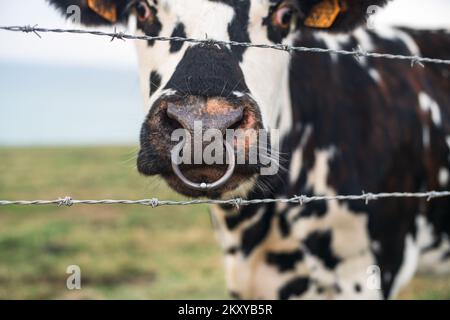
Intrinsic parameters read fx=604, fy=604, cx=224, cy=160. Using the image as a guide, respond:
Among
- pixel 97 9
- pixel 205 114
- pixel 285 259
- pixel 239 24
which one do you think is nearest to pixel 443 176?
pixel 285 259

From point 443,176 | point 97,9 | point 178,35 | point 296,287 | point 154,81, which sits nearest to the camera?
point 178,35

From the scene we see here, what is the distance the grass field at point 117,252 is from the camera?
17.7 feet

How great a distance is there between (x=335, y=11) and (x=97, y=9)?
123cm

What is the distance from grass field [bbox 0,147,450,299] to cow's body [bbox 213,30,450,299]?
0.67m

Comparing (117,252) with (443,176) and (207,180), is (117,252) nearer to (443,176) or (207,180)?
(443,176)

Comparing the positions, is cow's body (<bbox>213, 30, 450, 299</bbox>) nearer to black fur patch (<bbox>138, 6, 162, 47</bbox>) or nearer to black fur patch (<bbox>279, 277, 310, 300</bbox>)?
black fur patch (<bbox>279, 277, 310, 300</bbox>)

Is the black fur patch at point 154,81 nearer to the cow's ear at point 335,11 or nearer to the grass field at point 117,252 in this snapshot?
the grass field at point 117,252

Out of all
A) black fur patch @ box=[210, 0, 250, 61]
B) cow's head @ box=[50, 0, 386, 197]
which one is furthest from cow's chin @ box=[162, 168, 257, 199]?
black fur patch @ box=[210, 0, 250, 61]

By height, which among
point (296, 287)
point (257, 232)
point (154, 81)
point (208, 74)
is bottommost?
point (296, 287)

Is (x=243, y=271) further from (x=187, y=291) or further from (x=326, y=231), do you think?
(x=187, y=291)

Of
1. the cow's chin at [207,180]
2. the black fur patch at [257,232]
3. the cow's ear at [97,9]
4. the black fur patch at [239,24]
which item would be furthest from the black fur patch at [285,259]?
the cow's ear at [97,9]

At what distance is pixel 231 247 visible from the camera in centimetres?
336

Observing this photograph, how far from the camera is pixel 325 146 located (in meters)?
3.33
